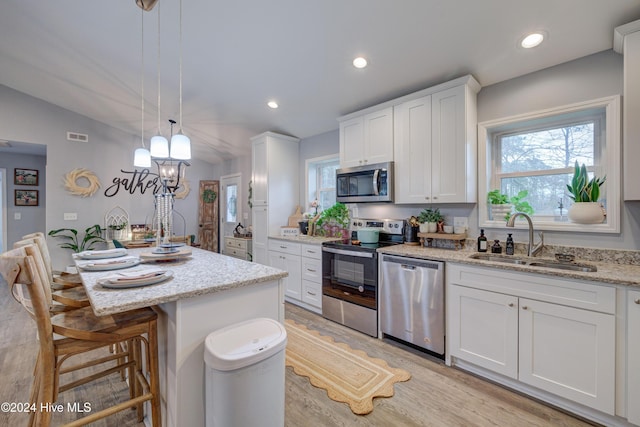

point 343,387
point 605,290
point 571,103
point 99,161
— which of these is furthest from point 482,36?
point 99,161

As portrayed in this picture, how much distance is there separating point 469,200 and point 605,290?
3.75ft

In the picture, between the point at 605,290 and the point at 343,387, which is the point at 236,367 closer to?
the point at 343,387

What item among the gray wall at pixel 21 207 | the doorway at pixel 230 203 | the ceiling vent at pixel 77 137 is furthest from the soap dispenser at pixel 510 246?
the gray wall at pixel 21 207

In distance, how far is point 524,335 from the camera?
75.1 inches

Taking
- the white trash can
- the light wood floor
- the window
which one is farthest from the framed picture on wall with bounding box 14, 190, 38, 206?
the white trash can

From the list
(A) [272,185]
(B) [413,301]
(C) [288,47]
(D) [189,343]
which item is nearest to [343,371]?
(B) [413,301]

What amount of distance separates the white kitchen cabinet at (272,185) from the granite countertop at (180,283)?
2.22m

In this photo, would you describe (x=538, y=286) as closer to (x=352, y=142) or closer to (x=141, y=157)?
(x=352, y=142)

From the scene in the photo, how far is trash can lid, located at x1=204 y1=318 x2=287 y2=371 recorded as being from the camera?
3.72 ft

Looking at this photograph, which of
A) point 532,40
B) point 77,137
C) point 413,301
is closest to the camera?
point 532,40

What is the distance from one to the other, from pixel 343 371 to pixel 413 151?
218 centimetres

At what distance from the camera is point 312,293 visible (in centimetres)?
346

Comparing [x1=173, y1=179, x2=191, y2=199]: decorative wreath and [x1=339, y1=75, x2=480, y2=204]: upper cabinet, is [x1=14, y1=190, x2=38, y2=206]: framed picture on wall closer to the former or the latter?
[x1=173, y1=179, x2=191, y2=199]: decorative wreath

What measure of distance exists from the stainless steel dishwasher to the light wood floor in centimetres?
19
